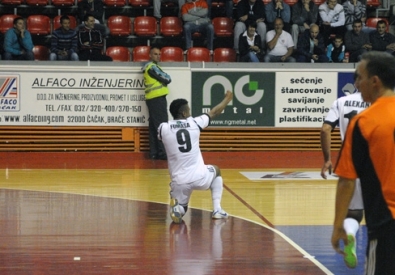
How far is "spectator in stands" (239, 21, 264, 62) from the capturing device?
16.7 meters

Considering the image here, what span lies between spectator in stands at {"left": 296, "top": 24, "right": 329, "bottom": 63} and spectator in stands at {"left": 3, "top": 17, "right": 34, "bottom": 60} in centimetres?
594

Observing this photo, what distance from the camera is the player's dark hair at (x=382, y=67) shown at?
3910mm

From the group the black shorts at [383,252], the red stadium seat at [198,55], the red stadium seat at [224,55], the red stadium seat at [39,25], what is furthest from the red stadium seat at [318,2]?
the black shorts at [383,252]

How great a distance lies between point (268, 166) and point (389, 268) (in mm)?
10973

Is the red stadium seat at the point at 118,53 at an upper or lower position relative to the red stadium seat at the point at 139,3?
lower

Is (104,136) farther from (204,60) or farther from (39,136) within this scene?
(204,60)

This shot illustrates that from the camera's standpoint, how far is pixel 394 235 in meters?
3.94

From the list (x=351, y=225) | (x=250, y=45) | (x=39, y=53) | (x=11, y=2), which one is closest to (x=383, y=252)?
(x=351, y=225)

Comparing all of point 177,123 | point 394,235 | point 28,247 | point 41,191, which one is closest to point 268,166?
point 41,191

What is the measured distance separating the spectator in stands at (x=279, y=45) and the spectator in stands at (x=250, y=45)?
0.27 metres

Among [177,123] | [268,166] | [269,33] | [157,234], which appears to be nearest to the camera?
[157,234]

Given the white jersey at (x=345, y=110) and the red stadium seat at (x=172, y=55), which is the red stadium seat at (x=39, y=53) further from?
the white jersey at (x=345, y=110)

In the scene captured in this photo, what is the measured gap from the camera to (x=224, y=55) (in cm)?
1762

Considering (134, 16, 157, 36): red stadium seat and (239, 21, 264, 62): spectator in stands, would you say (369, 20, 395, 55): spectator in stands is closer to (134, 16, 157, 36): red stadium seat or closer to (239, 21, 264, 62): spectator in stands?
(239, 21, 264, 62): spectator in stands
